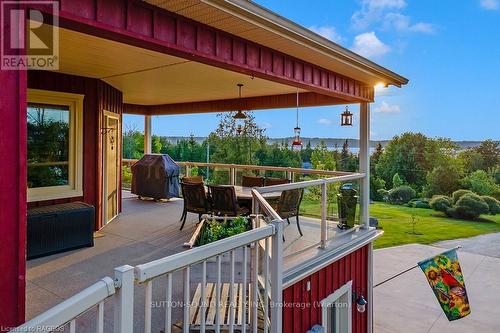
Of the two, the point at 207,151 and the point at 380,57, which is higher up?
the point at 380,57

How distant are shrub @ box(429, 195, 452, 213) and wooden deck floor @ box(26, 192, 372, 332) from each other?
17.2m

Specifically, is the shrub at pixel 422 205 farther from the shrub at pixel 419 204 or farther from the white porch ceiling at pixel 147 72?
the white porch ceiling at pixel 147 72

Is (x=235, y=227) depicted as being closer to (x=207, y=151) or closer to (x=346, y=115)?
(x=346, y=115)

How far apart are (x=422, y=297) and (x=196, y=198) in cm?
759

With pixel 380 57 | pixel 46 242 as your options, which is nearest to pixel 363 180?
pixel 46 242

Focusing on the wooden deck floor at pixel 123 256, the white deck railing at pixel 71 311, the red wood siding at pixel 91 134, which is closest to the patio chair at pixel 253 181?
the wooden deck floor at pixel 123 256

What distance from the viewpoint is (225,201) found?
6023mm

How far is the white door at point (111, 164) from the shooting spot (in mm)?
6684

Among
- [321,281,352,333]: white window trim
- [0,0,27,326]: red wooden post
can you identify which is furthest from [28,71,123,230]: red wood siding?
[0,0,27,326]: red wooden post

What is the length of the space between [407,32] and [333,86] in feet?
83.0

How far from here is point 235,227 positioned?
4.07 metres

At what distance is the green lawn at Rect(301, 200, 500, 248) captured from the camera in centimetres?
1689

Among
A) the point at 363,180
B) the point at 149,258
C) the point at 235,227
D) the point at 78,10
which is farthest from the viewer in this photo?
the point at 363,180

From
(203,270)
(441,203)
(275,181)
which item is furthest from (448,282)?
(441,203)
